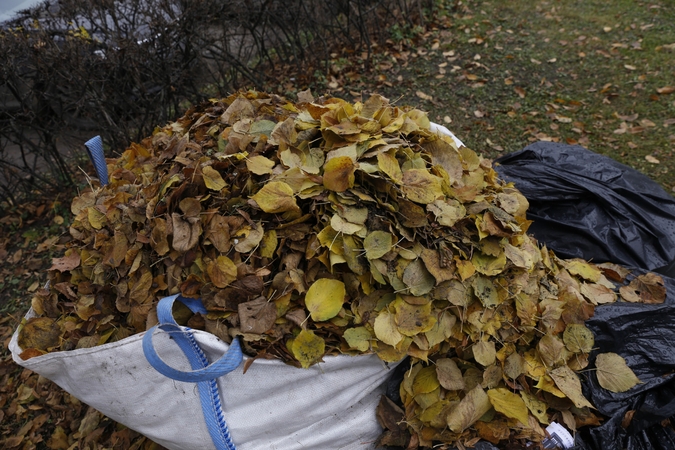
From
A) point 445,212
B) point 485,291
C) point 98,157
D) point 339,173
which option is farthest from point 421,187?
point 98,157

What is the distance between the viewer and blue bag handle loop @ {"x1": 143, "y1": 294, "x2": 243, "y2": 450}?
1018 millimetres

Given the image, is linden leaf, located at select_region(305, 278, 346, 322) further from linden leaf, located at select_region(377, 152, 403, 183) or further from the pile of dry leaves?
linden leaf, located at select_region(377, 152, 403, 183)

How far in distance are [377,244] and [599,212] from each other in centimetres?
124

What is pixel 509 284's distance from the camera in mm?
1234

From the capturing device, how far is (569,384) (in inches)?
48.1

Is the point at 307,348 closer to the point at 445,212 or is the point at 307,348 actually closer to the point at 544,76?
the point at 445,212

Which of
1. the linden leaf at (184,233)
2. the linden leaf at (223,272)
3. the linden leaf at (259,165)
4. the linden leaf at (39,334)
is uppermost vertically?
the linden leaf at (259,165)

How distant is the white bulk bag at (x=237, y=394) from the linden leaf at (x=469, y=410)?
0.21 metres

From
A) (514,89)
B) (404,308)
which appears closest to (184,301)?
Answer: (404,308)

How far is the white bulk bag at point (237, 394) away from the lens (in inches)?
44.8

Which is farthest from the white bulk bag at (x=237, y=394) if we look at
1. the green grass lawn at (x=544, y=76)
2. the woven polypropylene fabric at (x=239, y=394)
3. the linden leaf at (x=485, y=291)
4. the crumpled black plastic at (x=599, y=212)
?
Result: the green grass lawn at (x=544, y=76)

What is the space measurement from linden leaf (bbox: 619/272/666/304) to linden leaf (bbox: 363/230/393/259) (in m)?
0.93

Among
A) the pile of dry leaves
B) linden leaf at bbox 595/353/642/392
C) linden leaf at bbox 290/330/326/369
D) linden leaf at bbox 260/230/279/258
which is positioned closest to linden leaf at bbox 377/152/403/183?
the pile of dry leaves

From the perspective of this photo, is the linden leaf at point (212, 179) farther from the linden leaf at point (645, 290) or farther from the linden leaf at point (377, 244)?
the linden leaf at point (645, 290)
